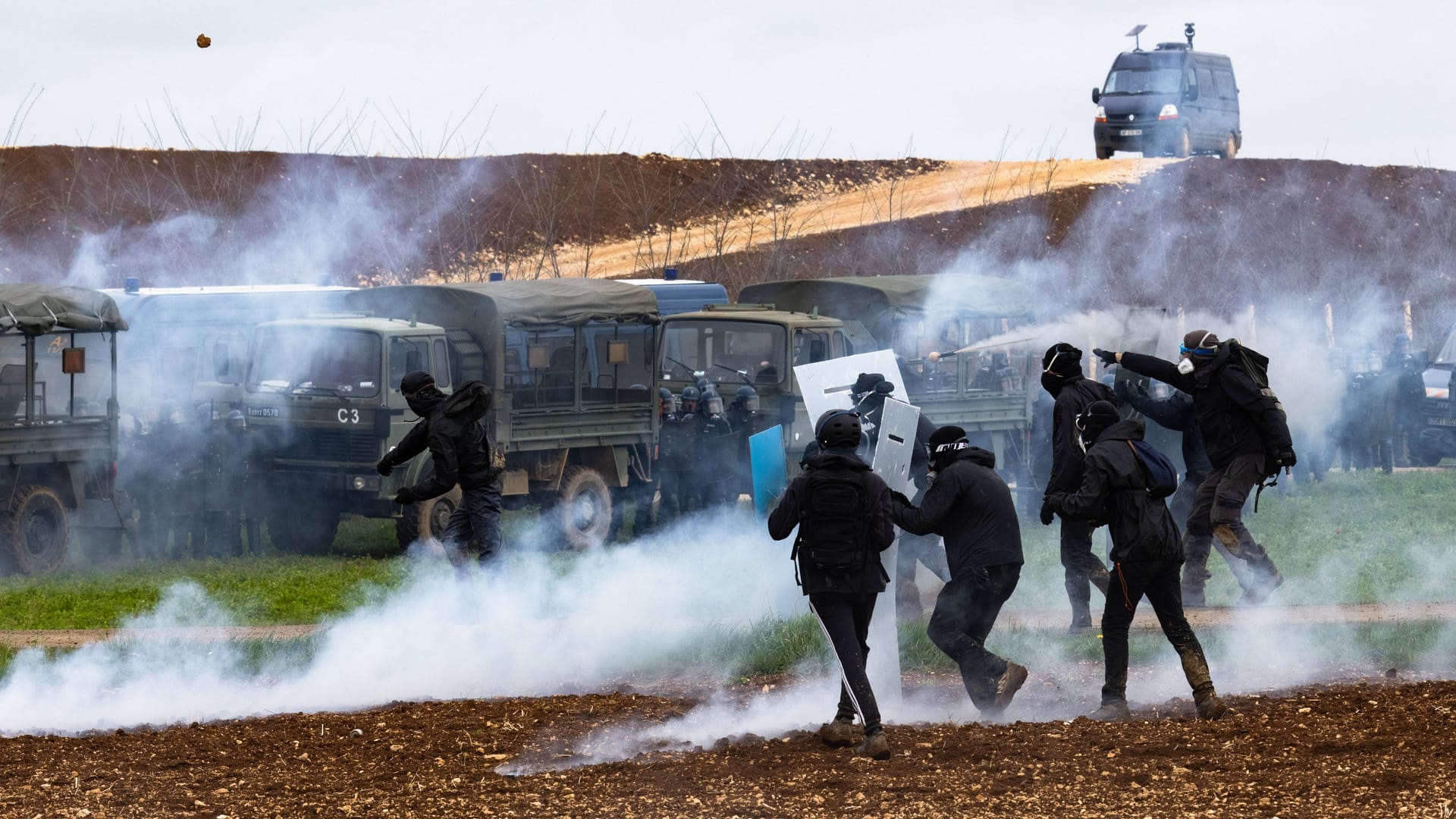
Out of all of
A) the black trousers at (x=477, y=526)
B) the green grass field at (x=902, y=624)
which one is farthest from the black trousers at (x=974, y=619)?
the black trousers at (x=477, y=526)

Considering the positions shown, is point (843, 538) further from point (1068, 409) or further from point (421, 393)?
point (421, 393)

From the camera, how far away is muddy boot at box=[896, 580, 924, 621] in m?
12.0

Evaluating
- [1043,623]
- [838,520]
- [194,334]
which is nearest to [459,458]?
[1043,623]

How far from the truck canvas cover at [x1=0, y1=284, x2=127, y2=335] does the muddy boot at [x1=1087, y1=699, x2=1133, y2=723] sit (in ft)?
32.9

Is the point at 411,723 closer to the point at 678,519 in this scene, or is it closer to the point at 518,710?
the point at 518,710

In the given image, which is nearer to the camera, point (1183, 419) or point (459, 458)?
point (459, 458)

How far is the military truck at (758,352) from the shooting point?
17719 mm

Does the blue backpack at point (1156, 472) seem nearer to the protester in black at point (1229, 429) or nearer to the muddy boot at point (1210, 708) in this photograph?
the muddy boot at point (1210, 708)

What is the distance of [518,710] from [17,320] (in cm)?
789

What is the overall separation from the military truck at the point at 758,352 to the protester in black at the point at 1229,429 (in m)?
6.17

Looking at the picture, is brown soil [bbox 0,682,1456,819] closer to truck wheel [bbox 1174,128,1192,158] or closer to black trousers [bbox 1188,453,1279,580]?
black trousers [bbox 1188,453,1279,580]

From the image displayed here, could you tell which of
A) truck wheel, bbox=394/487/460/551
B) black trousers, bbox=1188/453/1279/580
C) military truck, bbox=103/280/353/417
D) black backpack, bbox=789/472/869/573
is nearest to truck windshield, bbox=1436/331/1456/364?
black trousers, bbox=1188/453/1279/580

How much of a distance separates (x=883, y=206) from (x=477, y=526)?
44.5m

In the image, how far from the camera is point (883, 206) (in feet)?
181
